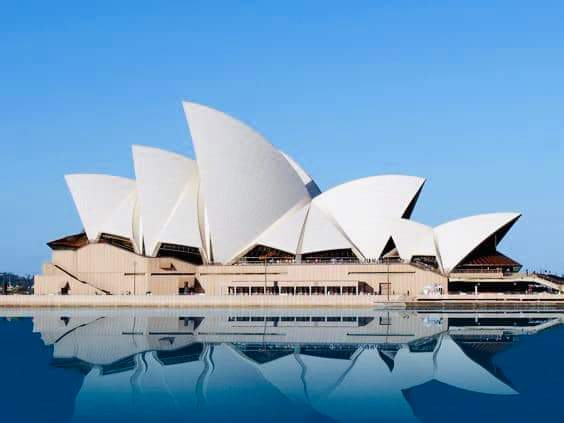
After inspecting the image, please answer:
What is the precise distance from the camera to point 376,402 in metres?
21.0

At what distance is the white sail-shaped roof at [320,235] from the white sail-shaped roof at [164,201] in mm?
8589

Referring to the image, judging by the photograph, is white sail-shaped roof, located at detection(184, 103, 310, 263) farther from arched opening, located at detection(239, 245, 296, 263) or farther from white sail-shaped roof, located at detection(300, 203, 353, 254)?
white sail-shaped roof, located at detection(300, 203, 353, 254)

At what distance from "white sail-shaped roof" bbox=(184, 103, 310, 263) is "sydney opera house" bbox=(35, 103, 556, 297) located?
3.2 inches

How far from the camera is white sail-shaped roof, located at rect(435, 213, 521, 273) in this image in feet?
191

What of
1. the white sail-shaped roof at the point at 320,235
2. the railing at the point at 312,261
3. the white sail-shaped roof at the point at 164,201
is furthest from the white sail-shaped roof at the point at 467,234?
the white sail-shaped roof at the point at 164,201

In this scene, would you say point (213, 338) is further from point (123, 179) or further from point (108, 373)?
point (123, 179)

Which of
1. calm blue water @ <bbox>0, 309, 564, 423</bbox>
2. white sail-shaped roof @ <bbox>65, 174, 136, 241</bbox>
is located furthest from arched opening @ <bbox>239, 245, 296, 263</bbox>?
calm blue water @ <bbox>0, 309, 564, 423</bbox>

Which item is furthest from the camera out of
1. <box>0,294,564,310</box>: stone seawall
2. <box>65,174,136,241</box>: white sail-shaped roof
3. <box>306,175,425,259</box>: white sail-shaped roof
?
<box>65,174,136,241</box>: white sail-shaped roof

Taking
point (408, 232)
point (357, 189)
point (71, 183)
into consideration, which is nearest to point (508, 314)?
point (408, 232)

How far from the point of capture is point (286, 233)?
60.6 m

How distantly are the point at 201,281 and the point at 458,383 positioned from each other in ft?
131

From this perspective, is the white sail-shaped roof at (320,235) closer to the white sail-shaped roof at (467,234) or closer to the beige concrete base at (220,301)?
the beige concrete base at (220,301)

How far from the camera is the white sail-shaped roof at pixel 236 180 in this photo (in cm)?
5803

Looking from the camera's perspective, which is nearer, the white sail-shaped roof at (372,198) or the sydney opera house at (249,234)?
the sydney opera house at (249,234)
